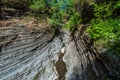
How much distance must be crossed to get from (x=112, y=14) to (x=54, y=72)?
3.22 metres

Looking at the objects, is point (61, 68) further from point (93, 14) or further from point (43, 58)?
point (93, 14)

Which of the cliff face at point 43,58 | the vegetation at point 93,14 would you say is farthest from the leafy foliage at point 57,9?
the cliff face at point 43,58

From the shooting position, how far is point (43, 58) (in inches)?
259

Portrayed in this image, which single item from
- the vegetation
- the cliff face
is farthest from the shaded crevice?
the vegetation

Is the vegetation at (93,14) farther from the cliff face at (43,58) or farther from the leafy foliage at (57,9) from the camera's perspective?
the cliff face at (43,58)

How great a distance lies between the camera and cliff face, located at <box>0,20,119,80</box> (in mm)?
5470

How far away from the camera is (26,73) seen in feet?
18.2

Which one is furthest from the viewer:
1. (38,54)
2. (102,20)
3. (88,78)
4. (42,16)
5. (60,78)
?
(42,16)

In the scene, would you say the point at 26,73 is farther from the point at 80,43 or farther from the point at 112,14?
the point at 112,14

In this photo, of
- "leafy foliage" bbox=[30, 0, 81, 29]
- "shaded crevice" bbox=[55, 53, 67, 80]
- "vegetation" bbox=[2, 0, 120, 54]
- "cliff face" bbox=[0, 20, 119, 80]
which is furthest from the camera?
"leafy foliage" bbox=[30, 0, 81, 29]

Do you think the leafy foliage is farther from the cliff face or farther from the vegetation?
the cliff face

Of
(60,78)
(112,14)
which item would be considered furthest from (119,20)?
(60,78)

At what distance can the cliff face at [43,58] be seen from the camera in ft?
17.9

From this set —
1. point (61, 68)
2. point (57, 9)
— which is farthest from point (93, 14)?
point (57, 9)
